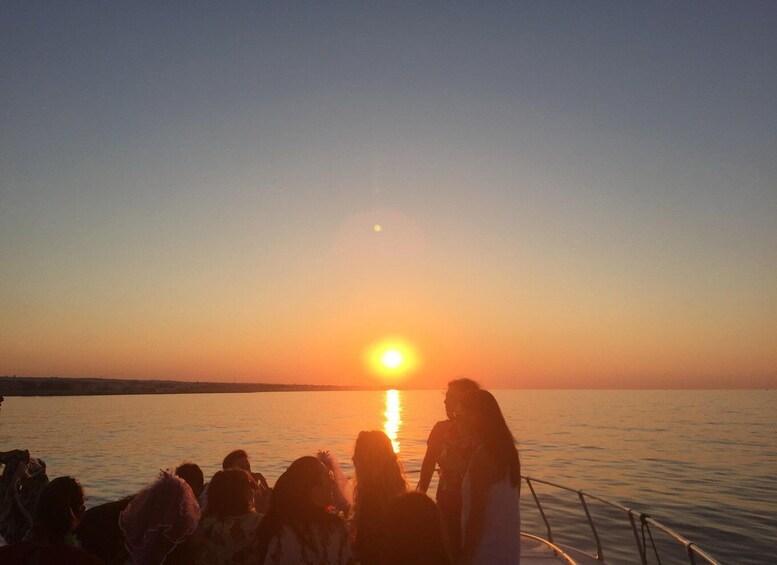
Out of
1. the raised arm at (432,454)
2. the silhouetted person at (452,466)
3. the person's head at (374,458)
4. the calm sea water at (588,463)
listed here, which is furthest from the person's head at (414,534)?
the calm sea water at (588,463)

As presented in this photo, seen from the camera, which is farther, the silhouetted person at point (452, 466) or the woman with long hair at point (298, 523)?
the silhouetted person at point (452, 466)

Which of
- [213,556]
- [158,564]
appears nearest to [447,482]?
[213,556]

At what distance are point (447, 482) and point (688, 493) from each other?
975 inches

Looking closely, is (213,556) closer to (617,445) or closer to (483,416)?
(483,416)

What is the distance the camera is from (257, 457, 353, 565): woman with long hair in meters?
3.62

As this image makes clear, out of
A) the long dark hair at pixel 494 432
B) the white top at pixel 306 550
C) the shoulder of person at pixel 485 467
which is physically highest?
the long dark hair at pixel 494 432

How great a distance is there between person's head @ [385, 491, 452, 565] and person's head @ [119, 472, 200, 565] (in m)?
1.52

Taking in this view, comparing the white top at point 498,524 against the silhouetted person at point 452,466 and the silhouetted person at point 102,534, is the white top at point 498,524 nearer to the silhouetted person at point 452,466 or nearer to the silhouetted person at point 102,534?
the silhouetted person at point 452,466

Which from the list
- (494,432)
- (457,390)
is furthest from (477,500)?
(457,390)

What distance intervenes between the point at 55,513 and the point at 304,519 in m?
1.47

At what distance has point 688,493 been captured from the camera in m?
25.2

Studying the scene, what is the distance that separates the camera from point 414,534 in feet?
10.3

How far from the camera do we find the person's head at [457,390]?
454cm

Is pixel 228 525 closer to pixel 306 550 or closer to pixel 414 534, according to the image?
pixel 306 550
